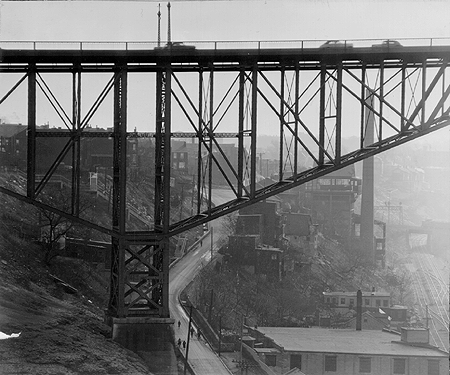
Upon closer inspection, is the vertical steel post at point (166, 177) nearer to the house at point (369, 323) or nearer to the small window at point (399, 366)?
the small window at point (399, 366)

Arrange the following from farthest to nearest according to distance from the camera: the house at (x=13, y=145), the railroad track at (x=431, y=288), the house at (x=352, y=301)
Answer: the railroad track at (x=431, y=288) < the house at (x=352, y=301) < the house at (x=13, y=145)

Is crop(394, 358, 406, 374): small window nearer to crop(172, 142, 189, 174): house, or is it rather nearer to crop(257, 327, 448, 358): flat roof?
crop(257, 327, 448, 358): flat roof

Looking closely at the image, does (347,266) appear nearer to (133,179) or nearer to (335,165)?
(133,179)

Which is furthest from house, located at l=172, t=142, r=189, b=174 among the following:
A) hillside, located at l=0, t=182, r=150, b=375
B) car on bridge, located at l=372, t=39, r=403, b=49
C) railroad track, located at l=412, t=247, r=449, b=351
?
car on bridge, located at l=372, t=39, r=403, b=49

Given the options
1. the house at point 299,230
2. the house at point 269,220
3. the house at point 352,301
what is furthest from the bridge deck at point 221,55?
the house at point 299,230

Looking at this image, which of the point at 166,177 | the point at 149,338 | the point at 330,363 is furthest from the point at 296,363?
the point at 166,177

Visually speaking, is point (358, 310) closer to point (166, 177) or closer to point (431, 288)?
point (431, 288)

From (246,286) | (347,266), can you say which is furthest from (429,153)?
(246,286)
